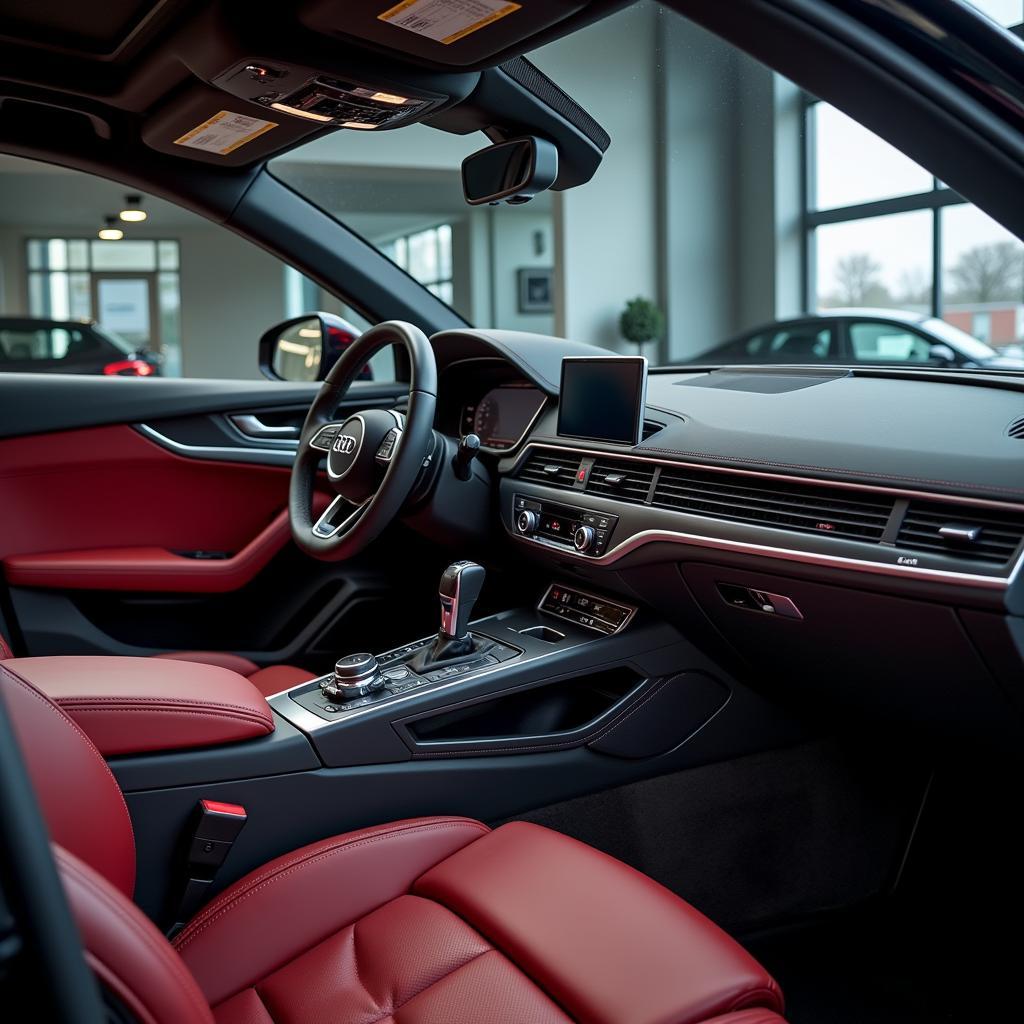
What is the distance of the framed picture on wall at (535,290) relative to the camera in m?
10.6

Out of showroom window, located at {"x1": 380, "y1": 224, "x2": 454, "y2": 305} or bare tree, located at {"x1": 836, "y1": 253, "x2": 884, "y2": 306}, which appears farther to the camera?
bare tree, located at {"x1": 836, "y1": 253, "x2": 884, "y2": 306}

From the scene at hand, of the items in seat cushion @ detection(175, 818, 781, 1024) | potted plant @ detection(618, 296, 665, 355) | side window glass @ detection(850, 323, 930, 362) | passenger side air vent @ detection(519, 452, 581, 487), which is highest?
potted plant @ detection(618, 296, 665, 355)

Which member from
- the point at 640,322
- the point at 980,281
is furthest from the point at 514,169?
the point at 640,322

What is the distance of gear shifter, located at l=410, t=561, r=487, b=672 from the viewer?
1611mm

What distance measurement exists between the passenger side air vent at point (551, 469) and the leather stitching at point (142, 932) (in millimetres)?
1160

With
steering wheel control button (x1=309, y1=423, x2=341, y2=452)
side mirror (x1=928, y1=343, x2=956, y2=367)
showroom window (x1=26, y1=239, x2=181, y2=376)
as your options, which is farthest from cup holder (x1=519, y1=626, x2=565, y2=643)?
showroom window (x1=26, y1=239, x2=181, y2=376)

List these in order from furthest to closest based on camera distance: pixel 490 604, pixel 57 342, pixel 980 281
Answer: pixel 980 281 → pixel 57 342 → pixel 490 604

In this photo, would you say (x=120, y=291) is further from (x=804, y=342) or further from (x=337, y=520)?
(x=337, y=520)

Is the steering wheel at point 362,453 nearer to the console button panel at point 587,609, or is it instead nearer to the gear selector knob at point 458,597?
the gear selector knob at point 458,597

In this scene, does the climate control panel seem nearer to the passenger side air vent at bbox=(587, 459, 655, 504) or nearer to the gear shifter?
the passenger side air vent at bbox=(587, 459, 655, 504)

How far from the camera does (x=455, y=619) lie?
162 centimetres

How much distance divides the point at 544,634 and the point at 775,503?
517 millimetres

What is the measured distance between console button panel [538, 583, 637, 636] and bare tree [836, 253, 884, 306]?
24.6 feet

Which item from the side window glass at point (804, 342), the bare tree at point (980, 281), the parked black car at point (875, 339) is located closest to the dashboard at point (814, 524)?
the parked black car at point (875, 339)
